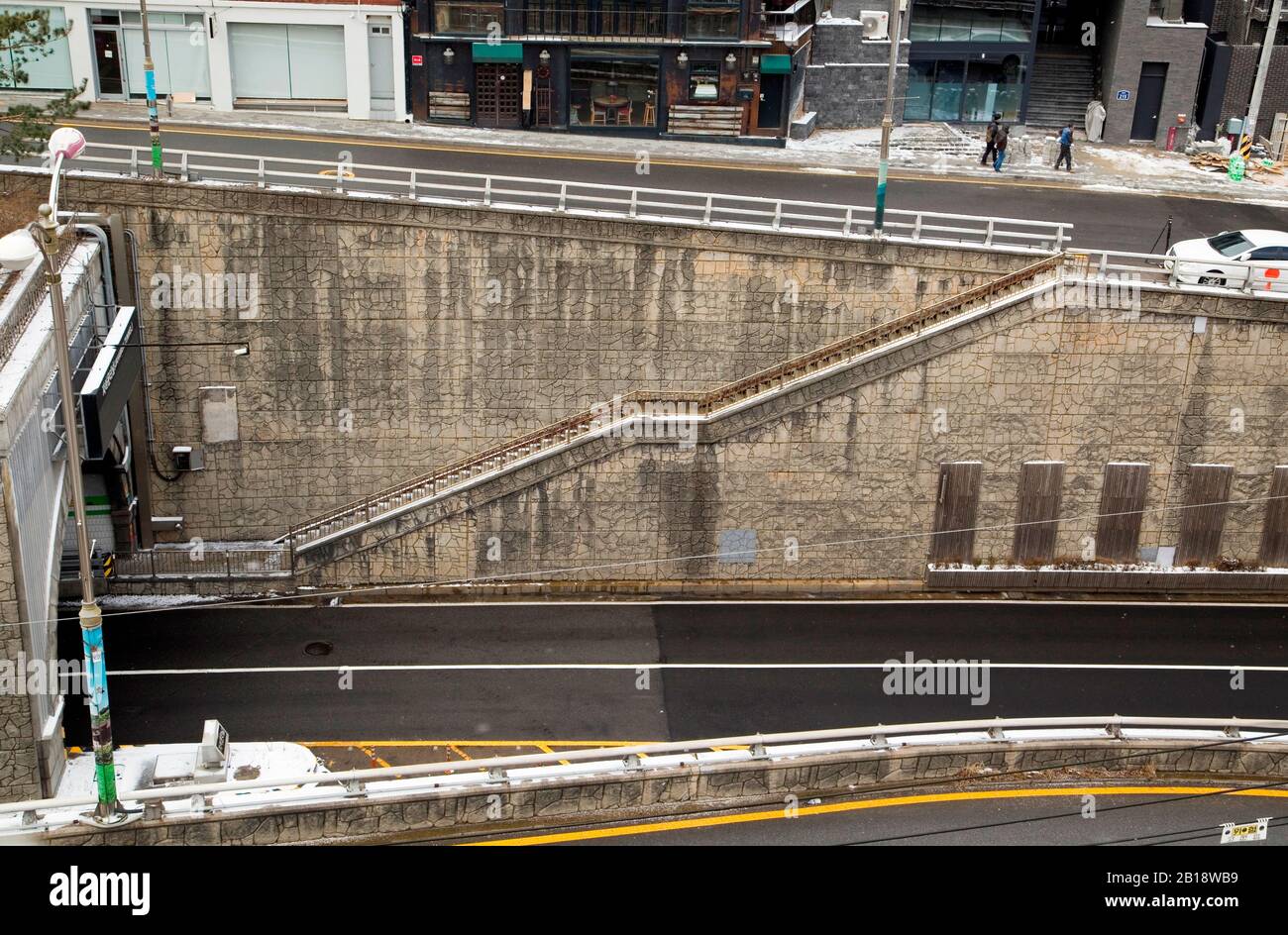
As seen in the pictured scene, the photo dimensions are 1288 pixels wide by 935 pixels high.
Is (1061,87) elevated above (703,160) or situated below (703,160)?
above

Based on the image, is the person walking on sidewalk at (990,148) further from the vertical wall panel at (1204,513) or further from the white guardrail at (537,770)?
the white guardrail at (537,770)

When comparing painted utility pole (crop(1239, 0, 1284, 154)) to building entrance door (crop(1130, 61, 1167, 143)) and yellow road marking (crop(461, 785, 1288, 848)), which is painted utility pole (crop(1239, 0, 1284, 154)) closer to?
building entrance door (crop(1130, 61, 1167, 143))

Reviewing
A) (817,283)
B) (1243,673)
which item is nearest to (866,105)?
(817,283)

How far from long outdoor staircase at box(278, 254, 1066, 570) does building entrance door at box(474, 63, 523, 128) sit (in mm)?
14732

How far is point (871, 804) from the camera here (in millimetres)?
21703

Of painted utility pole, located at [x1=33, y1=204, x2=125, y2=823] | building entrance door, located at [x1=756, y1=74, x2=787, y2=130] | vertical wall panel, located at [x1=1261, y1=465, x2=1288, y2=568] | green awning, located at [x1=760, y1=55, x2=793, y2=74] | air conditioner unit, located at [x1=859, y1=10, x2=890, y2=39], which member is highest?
air conditioner unit, located at [x1=859, y1=10, x2=890, y2=39]

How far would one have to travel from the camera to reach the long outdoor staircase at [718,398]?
32.5 metres

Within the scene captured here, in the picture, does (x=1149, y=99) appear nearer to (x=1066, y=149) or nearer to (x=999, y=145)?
(x=1066, y=149)

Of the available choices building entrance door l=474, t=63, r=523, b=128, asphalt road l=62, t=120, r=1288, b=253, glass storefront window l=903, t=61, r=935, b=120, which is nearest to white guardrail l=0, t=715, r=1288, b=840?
asphalt road l=62, t=120, r=1288, b=253

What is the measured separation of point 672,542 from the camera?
3378 centimetres

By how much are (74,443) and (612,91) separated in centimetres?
2914

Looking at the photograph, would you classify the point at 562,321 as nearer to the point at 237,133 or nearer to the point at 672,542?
the point at 672,542

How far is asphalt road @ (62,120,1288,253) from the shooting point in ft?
128

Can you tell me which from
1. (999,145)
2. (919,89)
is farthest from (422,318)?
(919,89)
